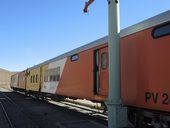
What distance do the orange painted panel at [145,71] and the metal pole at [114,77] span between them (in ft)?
1.74

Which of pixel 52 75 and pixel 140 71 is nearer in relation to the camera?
pixel 140 71

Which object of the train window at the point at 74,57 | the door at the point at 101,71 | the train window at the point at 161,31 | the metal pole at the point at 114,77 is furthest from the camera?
the train window at the point at 74,57

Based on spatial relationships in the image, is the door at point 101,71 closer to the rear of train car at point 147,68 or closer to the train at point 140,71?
the train at point 140,71

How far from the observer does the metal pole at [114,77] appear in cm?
809

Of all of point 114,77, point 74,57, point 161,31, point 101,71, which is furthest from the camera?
point 74,57

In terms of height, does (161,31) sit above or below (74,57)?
below

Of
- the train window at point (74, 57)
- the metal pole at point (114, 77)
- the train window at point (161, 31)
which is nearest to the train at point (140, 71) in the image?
the train window at point (161, 31)

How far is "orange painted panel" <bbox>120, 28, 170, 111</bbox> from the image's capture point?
23.3ft

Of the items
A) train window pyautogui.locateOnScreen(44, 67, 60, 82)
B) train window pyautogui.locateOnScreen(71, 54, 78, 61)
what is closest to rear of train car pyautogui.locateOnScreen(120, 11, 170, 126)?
train window pyautogui.locateOnScreen(71, 54, 78, 61)

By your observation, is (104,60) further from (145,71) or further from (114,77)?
(145,71)

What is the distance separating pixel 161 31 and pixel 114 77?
1840mm

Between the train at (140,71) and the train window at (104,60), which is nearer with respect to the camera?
the train at (140,71)

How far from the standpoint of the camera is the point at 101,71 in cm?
1078

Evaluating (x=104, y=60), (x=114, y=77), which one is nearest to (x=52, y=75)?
(x=104, y=60)
